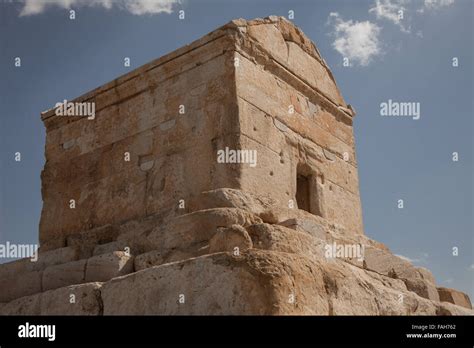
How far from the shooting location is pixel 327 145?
9375 millimetres

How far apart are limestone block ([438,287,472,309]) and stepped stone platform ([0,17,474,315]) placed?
2cm

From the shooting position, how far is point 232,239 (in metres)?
5.80

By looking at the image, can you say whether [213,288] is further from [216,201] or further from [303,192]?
[303,192]

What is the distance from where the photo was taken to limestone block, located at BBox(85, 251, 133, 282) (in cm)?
664

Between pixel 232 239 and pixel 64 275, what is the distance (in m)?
2.17

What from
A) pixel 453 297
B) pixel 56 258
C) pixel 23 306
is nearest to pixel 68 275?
pixel 23 306

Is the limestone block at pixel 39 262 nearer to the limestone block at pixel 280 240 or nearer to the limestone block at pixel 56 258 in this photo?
the limestone block at pixel 56 258

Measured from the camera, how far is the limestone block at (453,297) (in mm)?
8383

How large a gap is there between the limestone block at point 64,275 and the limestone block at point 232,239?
173 cm

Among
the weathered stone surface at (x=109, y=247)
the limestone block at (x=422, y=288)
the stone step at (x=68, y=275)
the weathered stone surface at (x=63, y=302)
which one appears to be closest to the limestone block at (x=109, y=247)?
→ the weathered stone surface at (x=109, y=247)

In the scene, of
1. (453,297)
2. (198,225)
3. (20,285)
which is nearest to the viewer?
(198,225)

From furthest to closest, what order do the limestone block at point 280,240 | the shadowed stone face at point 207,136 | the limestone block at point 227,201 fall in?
the shadowed stone face at point 207,136 < the limestone block at point 227,201 < the limestone block at point 280,240

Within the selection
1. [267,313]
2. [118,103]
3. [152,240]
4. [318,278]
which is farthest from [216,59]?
[267,313]
